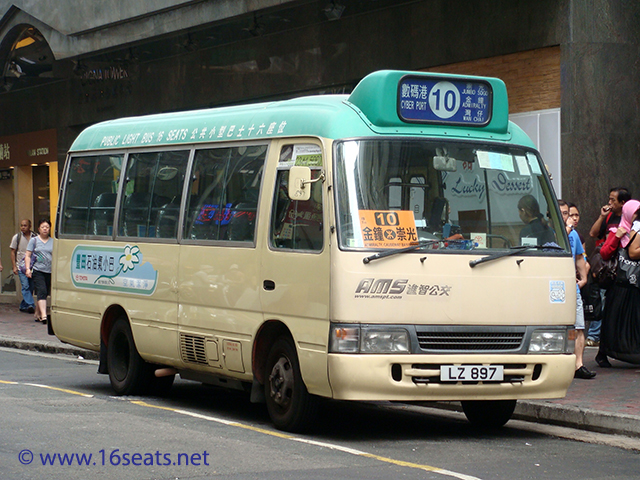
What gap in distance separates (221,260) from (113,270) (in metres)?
2.04

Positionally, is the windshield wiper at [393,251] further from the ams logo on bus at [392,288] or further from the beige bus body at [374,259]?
the ams logo on bus at [392,288]

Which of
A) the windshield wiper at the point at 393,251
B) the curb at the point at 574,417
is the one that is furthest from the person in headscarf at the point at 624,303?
the windshield wiper at the point at 393,251

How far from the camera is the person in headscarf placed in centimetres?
1145

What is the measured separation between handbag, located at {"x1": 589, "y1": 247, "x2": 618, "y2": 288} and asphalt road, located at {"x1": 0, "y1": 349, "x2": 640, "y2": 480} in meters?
2.96

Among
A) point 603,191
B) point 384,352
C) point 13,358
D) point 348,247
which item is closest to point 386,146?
point 348,247

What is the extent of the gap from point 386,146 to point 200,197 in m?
2.21

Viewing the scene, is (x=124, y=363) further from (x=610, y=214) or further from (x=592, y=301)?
(x=610, y=214)

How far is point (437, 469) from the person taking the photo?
670cm

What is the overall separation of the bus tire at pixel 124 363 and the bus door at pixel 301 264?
2.48m

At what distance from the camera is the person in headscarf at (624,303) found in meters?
11.5

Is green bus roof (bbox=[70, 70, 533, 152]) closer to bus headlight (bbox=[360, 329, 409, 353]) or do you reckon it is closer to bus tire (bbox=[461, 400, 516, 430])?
bus headlight (bbox=[360, 329, 409, 353])

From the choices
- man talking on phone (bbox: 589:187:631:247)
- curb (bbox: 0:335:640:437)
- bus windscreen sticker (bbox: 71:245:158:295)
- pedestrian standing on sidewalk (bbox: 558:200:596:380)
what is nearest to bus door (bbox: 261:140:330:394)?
bus windscreen sticker (bbox: 71:245:158:295)

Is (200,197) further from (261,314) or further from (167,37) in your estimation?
(167,37)

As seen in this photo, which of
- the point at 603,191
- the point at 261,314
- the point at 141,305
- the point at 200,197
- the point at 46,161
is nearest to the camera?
the point at 261,314
